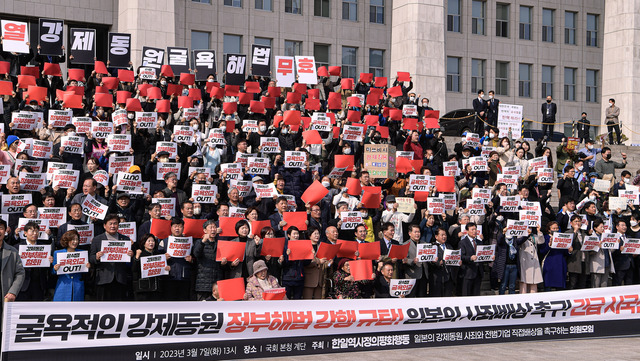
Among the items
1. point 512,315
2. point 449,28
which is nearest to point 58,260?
point 512,315

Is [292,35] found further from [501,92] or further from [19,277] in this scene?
[19,277]

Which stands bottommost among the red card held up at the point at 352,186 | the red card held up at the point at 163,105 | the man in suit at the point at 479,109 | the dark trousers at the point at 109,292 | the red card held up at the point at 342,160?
the dark trousers at the point at 109,292

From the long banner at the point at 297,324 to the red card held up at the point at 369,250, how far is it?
160 centimetres

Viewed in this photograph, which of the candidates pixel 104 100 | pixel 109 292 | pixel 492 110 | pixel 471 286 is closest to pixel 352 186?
pixel 471 286

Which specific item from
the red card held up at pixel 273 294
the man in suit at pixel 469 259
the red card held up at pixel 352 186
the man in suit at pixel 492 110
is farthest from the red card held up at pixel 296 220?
the man in suit at pixel 492 110

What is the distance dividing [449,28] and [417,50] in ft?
40.0

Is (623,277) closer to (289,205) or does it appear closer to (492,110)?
(289,205)

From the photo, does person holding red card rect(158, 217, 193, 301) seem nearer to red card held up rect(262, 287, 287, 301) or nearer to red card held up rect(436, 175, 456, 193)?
red card held up rect(262, 287, 287, 301)

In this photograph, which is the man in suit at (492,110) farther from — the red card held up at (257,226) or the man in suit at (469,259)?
the red card held up at (257,226)

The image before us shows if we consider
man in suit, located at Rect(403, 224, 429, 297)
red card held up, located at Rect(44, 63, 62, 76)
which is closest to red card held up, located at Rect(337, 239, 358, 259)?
man in suit, located at Rect(403, 224, 429, 297)

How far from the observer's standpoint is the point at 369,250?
13.2 metres

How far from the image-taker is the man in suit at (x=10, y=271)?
1054 centimetres

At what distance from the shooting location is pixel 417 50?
31.5 metres

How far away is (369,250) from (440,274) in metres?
1.71
